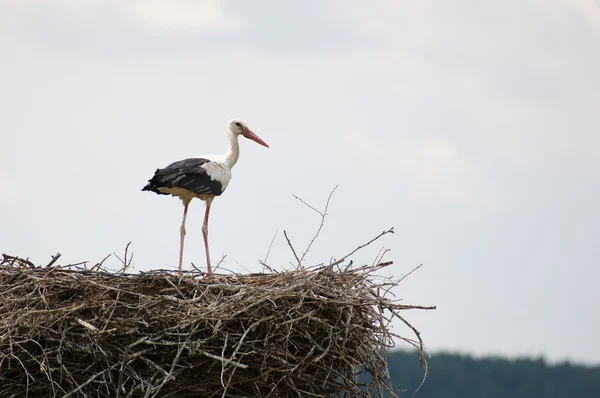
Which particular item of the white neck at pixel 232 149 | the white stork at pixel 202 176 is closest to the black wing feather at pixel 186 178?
the white stork at pixel 202 176

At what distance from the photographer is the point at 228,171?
9.56 metres

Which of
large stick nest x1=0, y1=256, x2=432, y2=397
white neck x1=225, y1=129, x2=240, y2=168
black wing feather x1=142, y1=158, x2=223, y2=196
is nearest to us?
large stick nest x1=0, y1=256, x2=432, y2=397

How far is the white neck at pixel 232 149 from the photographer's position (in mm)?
9703

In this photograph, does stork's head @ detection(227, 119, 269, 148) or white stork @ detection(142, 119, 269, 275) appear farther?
stork's head @ detection(227, 119, 269, 148)

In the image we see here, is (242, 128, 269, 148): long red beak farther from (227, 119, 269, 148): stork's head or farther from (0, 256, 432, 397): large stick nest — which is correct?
(0, 256, 432, 397): large stick nest

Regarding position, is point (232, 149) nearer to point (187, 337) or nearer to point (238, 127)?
point (238, 127)

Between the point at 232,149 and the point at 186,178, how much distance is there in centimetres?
75

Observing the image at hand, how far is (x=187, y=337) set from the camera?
22.0 feet

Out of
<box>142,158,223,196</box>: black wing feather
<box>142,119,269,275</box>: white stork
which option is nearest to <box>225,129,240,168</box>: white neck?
<box>142,119,269,275</box>: white stork

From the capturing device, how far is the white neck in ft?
31.8

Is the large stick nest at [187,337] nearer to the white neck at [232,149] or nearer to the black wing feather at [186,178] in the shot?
the black wing feather at [186,178]

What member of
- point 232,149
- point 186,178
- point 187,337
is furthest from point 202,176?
point 187,337

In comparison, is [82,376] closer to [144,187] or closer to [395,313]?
[395,313]

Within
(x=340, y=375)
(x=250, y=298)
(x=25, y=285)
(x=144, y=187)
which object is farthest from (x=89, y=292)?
(x=144, y=187)
